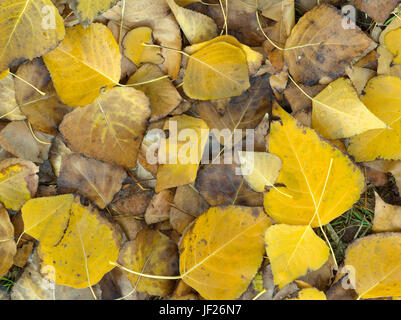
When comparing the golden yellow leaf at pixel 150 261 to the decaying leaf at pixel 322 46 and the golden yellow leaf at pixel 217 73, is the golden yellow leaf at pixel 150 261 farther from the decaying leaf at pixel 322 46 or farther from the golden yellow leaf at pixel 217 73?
the decaying leaf at pixel 322 46

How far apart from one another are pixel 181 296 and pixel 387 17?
2.20ft

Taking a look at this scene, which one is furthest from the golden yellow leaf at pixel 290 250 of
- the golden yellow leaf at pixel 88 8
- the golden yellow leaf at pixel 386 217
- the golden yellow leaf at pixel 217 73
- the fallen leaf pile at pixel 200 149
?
the golden yellow leaf at pixel 88 8

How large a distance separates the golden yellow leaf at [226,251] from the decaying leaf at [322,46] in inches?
11.5

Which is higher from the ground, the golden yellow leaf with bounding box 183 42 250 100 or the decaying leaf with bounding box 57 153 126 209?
the golden yellow leaf with bounding box 183 42 250 100

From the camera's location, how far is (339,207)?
0.79 metres

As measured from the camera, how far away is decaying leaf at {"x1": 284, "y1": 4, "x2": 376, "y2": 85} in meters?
0.79

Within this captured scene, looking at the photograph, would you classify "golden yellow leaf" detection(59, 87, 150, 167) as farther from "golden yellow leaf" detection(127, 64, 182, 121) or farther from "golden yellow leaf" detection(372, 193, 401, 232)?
"golden yellow leaf" detection(372, 193, 401, 232)

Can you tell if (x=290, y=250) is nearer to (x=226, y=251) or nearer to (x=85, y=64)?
(x=226, y=251)

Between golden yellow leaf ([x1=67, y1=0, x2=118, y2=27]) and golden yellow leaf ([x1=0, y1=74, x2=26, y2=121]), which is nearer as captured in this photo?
golden yellow leaf ([x1=67, y1=0, x2=118, y2=27])

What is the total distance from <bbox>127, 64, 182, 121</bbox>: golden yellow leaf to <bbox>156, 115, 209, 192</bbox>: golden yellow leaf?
0.03 metres

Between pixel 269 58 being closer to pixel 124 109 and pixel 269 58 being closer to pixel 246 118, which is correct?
pixel 246 118

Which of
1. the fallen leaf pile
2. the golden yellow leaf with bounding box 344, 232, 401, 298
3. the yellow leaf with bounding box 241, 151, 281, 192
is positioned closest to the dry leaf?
the fallen leaf pile

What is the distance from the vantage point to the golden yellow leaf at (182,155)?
812mm

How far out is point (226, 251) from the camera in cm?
78
